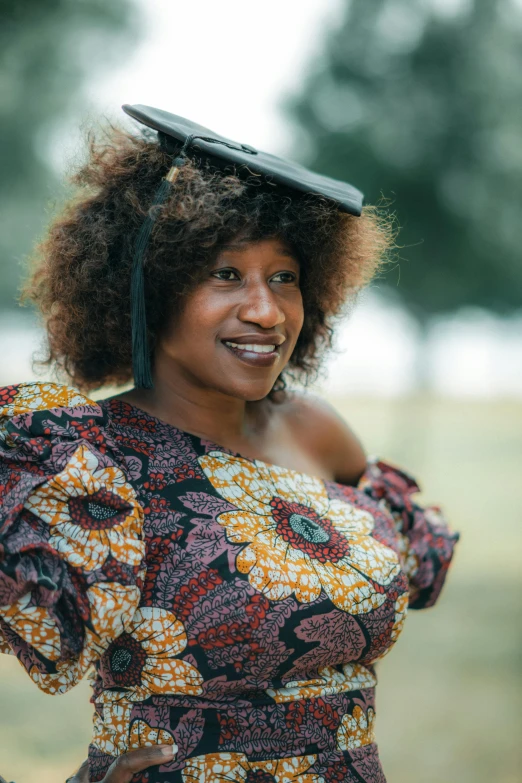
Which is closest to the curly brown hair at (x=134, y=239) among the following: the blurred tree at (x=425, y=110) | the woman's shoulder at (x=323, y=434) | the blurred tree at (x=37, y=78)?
the woman's shoulder at (x=323, y=434)

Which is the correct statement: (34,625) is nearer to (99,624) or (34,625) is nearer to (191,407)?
(99,624)

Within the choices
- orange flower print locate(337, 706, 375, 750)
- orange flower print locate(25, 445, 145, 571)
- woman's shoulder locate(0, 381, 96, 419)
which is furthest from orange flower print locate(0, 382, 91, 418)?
orange flower print locate(337, 706, 375, 750)

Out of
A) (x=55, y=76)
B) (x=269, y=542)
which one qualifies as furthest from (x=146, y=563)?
(x=55, y=76)

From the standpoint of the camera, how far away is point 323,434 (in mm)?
2523

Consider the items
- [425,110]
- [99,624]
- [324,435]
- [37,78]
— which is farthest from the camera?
[425,110]

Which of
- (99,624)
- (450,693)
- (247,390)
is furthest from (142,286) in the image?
(450,693)

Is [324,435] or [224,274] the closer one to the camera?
[224,274]

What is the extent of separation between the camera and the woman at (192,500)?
1.68 meters

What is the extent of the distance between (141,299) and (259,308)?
26 cm

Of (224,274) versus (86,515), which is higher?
(224,274)

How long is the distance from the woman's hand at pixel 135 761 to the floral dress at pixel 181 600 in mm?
27

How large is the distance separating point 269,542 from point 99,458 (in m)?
0.42

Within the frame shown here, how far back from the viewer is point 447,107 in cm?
814

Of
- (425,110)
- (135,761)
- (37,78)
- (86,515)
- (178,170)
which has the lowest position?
(135,761)
